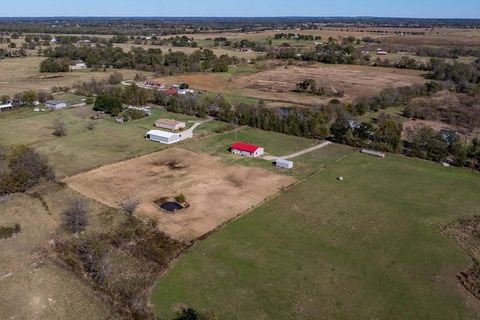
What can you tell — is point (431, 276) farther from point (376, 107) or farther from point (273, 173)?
point (376, 107)

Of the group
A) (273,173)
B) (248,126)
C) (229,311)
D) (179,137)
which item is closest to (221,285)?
(229,311)

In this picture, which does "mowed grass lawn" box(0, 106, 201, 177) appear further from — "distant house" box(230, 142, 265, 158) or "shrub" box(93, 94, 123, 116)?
"distant house" box(230, 142, 265, 158)

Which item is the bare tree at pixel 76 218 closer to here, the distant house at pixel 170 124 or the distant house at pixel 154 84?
the distant house at pixel 170 124

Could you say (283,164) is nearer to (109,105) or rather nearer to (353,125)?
(353,125)

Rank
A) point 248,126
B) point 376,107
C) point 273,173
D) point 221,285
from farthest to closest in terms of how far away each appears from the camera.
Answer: point 376,107 < point 248,126 < point 273,173 < point 221,285

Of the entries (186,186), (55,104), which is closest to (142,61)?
(55,104)

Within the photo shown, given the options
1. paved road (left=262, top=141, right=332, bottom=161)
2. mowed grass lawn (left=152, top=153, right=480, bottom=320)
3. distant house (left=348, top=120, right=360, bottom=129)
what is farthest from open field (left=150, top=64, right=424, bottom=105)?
mowed grass lawn (left=152, top=153, right=480, bottom=320)

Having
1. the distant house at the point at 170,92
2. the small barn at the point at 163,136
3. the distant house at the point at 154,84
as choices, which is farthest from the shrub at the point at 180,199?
the distant house at the point at 154,84

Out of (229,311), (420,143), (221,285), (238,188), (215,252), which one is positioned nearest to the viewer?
(229,311)
